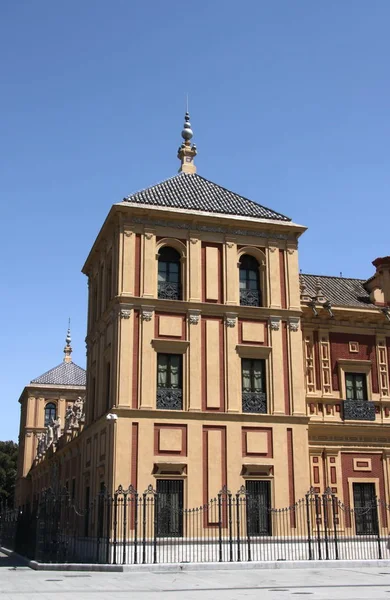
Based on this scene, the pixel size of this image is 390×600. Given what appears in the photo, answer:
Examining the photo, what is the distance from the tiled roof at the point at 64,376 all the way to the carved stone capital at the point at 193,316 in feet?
112

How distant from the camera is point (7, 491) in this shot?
7569 centimetres

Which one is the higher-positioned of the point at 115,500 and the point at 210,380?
the point at 210,380

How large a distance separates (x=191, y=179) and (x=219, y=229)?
3.90 metres

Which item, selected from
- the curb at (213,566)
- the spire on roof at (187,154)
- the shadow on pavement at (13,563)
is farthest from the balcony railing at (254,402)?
the spire on roof at (187,154)

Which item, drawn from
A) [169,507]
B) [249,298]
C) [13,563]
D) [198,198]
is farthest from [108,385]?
[198,198]

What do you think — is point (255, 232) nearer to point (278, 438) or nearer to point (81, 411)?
point (278, 438)

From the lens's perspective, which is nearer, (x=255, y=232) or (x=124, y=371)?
(x=124, y=371)

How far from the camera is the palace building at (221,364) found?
2614 cm

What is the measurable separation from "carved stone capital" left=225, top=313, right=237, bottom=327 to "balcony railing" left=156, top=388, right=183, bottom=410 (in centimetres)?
324

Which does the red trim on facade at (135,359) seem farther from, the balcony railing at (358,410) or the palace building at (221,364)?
the balcony railing at (358,410)

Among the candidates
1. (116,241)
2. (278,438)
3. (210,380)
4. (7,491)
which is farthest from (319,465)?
(7,491)

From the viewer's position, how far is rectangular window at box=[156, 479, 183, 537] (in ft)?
82.0

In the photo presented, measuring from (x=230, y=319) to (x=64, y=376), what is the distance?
36296mm

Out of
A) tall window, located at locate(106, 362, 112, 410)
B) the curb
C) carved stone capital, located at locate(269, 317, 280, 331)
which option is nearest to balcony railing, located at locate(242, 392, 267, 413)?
carved stone capital, located at locate(269, 317, 280, 331)
